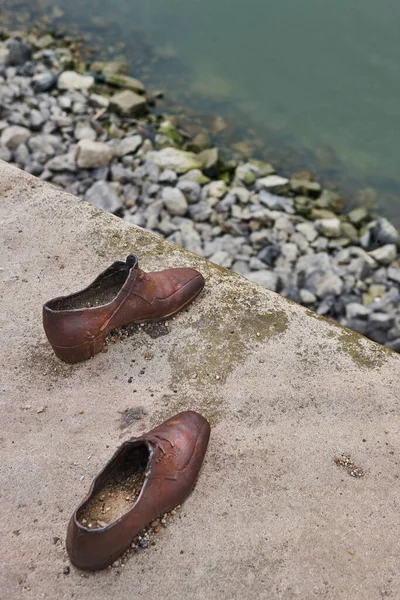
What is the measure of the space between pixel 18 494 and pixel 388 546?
1327 mm

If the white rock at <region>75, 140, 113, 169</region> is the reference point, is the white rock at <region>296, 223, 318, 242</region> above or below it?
above

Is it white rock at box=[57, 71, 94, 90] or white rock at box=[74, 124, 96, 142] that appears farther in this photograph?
white rock at box=[57, 71, 94, 90]

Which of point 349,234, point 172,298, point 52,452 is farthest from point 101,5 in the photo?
point 52,452

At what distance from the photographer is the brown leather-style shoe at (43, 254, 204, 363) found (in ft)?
8.38

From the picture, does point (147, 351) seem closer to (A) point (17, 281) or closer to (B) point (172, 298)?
(B) point (172, 298)

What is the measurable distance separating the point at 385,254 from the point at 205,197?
1854mm

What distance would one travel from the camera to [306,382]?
104 inches

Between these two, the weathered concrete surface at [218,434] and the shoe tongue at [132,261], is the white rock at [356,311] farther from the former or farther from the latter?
the shoe tongue at [132,261]

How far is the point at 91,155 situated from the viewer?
6.38 meters

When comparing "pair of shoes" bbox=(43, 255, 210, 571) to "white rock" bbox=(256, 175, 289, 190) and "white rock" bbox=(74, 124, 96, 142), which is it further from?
"white rock" bbox=(74, 124, 96, 142)

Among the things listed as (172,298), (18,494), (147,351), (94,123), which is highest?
(172,298)

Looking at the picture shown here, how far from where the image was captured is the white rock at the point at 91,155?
6.38m

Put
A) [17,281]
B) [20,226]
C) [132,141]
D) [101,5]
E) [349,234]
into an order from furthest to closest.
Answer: [101,5]
[132,141]
[349,234]
[20,226]
[17,281]

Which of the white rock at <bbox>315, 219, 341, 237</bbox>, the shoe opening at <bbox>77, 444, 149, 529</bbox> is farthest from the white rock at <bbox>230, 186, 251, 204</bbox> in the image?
the shoe opening at <bbox>77, 444, 149, 529</bbox>
